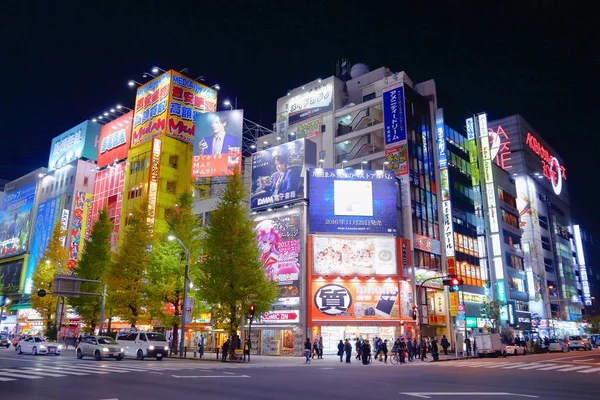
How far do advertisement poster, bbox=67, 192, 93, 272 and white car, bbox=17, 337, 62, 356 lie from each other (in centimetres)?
3758

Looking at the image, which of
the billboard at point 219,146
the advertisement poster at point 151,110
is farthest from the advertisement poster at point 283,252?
the advertisement poster at point 151,110

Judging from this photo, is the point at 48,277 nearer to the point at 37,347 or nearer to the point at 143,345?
the point at 37,347

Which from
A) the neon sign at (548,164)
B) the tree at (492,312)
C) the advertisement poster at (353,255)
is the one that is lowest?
the tree at (492,312)

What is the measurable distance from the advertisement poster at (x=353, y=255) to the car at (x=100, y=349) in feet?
61.3

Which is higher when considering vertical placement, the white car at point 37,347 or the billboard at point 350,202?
the billboard at point 350,202

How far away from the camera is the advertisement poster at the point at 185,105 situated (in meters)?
63.6

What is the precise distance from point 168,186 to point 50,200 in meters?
28.8

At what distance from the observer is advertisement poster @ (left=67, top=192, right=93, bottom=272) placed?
220 ft

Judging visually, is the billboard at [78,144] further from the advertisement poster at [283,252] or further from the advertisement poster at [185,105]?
the advertisement poster at [283,252]

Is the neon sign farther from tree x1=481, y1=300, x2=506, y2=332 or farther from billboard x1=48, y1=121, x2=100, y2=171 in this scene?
billboard x1=48, y1=121, x2=100, y2=171

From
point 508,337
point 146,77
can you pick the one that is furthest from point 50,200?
point 508,337

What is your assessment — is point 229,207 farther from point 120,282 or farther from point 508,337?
point 508,337

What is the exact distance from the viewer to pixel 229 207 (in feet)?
107

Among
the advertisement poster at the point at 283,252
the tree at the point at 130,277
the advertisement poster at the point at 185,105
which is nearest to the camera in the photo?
the tree at the point at 130,277
